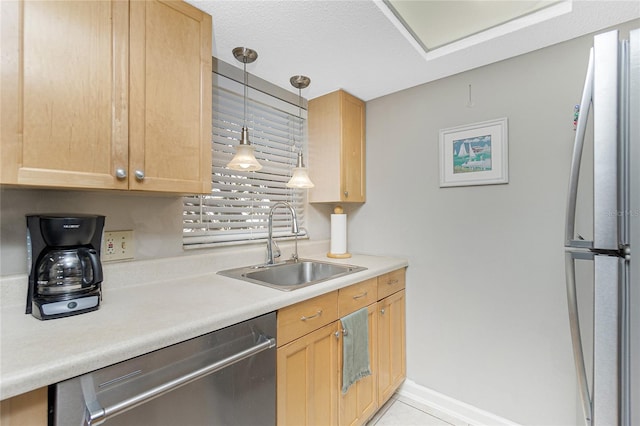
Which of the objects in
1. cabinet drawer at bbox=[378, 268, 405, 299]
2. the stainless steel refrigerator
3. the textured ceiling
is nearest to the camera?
the stainless steel refrigerator

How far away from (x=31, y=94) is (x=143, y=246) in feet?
2.41

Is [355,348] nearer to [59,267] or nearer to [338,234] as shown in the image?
[338,234]

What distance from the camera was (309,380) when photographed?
1298mm

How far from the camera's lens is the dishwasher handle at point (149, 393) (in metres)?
0.71

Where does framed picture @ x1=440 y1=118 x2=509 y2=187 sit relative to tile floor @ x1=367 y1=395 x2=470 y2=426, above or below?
above

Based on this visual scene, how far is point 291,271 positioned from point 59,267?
120 centimetres

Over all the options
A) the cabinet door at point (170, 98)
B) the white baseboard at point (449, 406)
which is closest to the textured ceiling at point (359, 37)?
the cabinet door at point (170, 98)

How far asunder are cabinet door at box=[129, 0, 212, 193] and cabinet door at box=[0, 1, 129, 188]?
0.15 feet

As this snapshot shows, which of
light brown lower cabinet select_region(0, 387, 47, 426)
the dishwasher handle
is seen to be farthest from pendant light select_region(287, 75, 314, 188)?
light brown lower cabinet select_region(0, 387, 47, 426)

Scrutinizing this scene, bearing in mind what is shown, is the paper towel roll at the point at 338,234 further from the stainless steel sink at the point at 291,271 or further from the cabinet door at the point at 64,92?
the cabinet door at the point at 64,92

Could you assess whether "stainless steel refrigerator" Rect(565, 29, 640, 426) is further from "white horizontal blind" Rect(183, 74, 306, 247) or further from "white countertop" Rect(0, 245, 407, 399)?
"white horizontal blind" Rect(183, 74, 306, 247)

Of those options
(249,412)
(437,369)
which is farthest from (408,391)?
(249,412)

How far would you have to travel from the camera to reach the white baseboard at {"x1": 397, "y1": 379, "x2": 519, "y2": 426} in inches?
68.4

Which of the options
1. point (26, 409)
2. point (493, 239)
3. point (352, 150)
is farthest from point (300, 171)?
point (26, 409)
